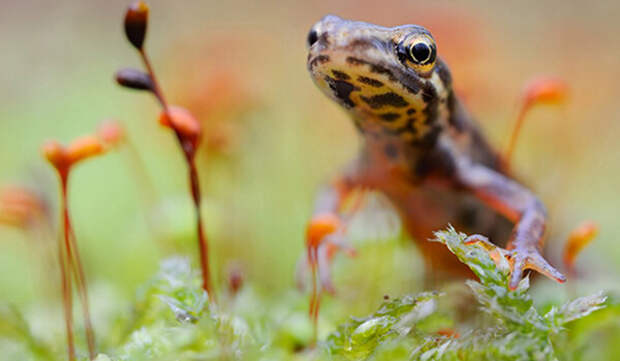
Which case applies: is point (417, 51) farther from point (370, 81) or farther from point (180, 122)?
point (180, 122)

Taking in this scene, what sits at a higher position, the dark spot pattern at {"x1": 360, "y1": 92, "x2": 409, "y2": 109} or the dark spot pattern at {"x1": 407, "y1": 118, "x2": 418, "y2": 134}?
the dark spot pattern at {"x1": 360, "y1": 92, "x2": 409, "y2": 109}

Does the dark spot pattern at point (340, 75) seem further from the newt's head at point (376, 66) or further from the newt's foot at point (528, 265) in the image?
the newt's foot at point (528, 265)

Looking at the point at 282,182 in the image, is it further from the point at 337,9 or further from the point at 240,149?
the point at 337,9

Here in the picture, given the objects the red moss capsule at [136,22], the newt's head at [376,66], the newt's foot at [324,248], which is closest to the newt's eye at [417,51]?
the newt's head at [376,66]

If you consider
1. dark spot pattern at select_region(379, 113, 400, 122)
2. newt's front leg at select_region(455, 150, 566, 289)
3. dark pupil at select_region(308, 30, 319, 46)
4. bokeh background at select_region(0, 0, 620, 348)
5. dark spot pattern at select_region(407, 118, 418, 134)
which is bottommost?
bokeh background at select_region(0, 0, 620, 348)

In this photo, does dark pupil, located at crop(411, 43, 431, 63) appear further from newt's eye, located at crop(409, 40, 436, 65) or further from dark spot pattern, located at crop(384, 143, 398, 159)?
dark spot pattern, located at crop(384, 143, 398, 159)

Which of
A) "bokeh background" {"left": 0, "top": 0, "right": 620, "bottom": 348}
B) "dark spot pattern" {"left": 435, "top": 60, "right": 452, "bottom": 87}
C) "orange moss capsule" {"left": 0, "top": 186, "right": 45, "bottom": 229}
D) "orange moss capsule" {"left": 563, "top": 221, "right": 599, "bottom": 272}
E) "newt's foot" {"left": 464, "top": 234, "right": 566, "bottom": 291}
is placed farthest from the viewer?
"bokeh background" {"left": 0, "top": 0, "right": 620, "bottom": 348}

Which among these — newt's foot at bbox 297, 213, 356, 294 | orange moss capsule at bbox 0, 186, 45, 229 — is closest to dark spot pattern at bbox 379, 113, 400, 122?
newt's foot at bbox 297, 213, 356, 294
